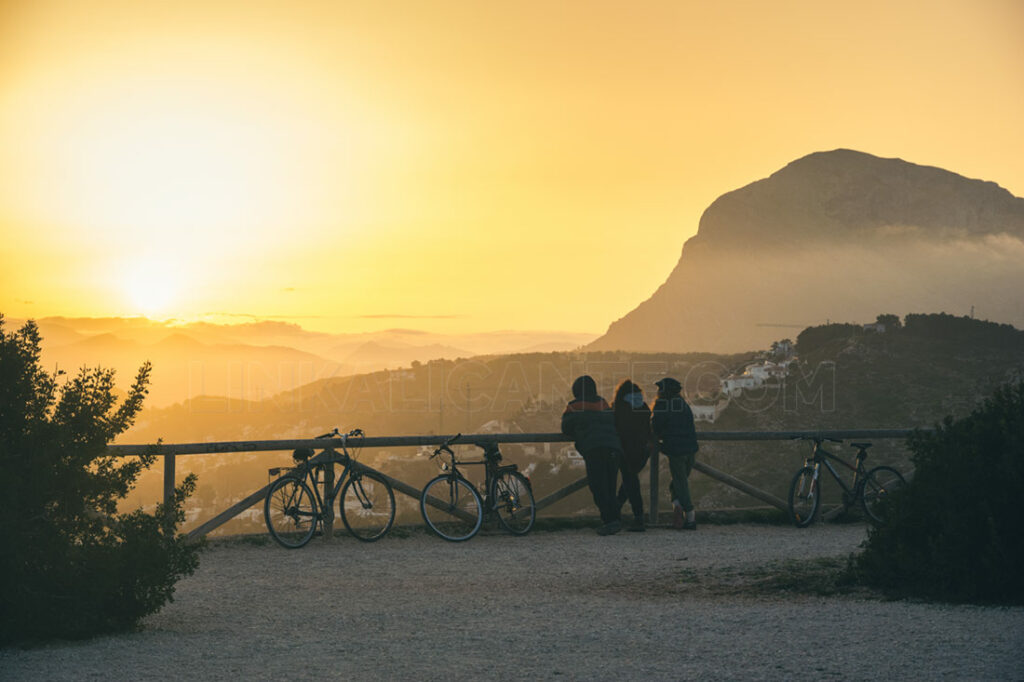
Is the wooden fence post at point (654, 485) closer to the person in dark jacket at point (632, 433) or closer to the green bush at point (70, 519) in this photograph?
the person in dark jacket at point (632, 433)

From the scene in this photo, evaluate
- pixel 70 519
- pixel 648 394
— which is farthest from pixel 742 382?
pixel 70 519

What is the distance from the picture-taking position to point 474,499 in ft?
45.8

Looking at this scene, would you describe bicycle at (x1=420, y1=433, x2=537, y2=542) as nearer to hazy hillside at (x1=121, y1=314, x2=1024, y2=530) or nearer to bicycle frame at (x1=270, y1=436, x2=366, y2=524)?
bicycle frame at (x1=270, y1=436, x2=366, y2=524)

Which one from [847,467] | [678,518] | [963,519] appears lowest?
[678,518]

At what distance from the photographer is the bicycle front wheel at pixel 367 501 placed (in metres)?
13.6

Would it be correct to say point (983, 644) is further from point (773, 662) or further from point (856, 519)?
point (856, 519)

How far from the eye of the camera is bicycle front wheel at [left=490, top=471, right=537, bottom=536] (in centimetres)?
1421

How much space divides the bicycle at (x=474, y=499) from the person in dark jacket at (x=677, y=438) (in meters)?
2.23

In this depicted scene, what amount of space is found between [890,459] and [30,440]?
9202cm

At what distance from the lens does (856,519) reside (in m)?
15.6

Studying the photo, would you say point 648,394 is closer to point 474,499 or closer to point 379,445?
point 379,445

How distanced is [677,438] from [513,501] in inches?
Result: 106

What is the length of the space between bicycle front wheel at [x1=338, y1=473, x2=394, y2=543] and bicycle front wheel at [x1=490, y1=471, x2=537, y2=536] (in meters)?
1.57

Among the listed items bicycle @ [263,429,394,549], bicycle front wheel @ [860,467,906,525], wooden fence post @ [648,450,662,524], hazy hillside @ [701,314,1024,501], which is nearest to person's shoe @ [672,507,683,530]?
wooden fence post @ [648,450,662,524]
